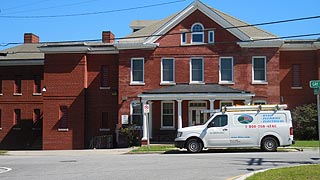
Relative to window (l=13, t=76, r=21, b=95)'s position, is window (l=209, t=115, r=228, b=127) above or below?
below

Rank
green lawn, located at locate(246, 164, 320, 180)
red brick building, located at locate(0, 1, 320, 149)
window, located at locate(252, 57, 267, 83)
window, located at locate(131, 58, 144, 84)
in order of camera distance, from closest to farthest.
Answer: green lawn, located at locate(246, 164, 320, 180) → red brick building, located at locate(0, 1, 320, 149) → window, located at locate(252, 57, 267, 83) → window, located at locate(131, 58, 144, 84)

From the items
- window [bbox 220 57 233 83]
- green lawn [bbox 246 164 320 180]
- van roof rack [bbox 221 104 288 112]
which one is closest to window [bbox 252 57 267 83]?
window [bbox 220 57 233 83]

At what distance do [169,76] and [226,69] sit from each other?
423 cm

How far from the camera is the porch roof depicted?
32.6m

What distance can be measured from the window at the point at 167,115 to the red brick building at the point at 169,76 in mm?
74

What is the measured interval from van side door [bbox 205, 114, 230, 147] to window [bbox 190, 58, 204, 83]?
11.3 m

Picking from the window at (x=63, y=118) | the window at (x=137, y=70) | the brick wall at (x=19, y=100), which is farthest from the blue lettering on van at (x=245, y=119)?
the brick wall at (x=19, y=100)

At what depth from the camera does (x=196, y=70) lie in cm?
3553

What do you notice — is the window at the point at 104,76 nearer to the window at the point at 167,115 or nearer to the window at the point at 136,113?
the window at the point at 136,113

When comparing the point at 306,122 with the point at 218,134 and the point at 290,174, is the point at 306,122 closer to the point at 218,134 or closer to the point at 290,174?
the point at 218,134

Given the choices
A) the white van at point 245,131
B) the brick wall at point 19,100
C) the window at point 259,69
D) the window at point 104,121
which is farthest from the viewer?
the brick wall at point 19,100

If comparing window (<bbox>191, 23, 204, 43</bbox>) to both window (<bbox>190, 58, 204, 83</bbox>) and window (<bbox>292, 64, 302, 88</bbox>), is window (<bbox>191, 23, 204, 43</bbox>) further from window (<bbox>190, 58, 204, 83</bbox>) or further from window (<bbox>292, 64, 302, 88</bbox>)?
window (<bbox>292, 64, 302, 88</bbox>)

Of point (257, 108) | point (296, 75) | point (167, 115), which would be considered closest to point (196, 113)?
point (167, 115)

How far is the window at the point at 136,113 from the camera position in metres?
35.4
